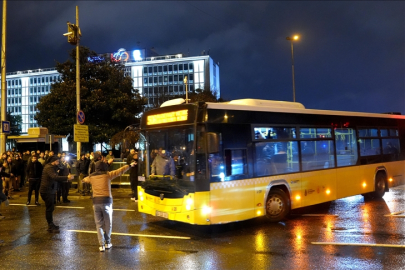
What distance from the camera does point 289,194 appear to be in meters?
9.72

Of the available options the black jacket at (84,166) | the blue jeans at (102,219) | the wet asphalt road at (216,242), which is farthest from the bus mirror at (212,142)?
the black jacket at (84,166)

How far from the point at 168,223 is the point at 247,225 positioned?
7.04ft

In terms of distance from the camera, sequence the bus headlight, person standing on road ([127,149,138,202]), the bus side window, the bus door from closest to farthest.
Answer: the bus headlight < the bus side window < the bus door < person standing on road ([127,149,138,202])

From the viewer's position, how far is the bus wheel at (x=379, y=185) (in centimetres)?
1274

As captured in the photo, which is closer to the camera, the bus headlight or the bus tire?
the bus headlight

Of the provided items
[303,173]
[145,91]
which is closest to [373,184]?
[303,173]

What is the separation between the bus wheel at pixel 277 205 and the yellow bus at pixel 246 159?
26 millimetres

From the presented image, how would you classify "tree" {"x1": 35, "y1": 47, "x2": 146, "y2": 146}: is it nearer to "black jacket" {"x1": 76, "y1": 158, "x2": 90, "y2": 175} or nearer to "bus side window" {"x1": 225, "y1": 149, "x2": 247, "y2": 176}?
"black jacket" {"x1": 76, "y1": 158, "x2": 90, "y2": 175}

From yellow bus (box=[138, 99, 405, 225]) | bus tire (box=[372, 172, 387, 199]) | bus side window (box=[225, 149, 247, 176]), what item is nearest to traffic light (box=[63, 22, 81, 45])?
yellow bus (box=[138, 99, 405, 225])

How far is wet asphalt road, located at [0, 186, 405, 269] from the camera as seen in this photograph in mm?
6336

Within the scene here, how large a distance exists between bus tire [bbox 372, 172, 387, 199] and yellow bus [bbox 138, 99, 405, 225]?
86cm

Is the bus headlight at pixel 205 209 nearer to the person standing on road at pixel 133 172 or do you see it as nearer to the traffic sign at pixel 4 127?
the person standing on road at pixel 133 172

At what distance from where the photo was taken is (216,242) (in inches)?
309

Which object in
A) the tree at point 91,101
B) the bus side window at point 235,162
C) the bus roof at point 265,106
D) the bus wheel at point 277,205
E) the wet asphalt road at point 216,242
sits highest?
the tree at point 91,101
